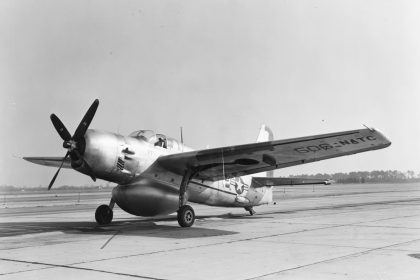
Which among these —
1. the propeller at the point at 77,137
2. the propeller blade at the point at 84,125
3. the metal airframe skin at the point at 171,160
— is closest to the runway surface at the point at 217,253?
the metal airframe skin at the point at 171,160

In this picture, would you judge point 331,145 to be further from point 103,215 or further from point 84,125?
point 103,215

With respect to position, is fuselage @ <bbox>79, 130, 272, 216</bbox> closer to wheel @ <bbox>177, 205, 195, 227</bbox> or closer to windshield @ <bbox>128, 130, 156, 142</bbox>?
windshield @ <bbox>128, 130, 156, 142</bbox>

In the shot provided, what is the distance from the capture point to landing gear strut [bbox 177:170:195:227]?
46.5ft

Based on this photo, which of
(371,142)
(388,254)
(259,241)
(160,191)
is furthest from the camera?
(160,191)

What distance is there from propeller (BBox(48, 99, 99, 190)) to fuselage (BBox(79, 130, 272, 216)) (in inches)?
5.9

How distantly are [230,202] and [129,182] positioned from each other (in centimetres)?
533

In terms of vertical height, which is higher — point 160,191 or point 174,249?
point 160,191

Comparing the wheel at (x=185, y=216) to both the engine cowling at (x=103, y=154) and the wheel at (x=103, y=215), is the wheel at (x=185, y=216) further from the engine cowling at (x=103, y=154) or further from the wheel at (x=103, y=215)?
the wheel at (x=103, y=215)

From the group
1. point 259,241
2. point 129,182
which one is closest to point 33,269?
point 259,241

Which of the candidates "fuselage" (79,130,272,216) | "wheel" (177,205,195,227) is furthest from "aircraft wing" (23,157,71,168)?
"wheel" (177,205,195,227)

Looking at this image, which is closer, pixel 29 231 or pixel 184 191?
pixel 29 231

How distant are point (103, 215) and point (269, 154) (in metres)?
5.70

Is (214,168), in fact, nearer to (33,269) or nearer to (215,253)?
(215,253)

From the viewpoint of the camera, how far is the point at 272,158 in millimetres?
14773
